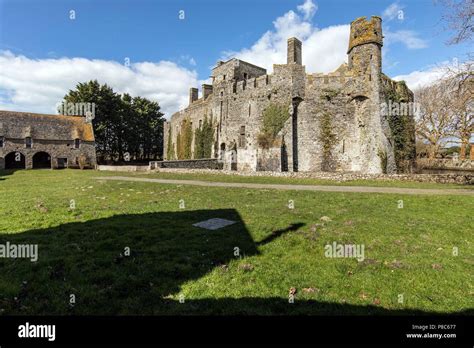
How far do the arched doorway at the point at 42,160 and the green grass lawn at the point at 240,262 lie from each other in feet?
131

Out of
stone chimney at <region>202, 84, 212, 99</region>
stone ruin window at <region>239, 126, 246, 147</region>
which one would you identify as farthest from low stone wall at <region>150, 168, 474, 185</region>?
stone chimney at <region>202, 84, 212, 99</region>

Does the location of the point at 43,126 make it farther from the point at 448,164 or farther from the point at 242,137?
the point at 448,164

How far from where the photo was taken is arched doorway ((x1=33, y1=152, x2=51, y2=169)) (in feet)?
136

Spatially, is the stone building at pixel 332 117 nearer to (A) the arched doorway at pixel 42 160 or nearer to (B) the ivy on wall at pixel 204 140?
(B) the ivy on wall at pixel 204 140

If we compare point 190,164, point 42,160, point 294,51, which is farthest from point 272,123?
point 42,160

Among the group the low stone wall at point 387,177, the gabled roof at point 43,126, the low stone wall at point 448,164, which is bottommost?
the low stone wall at point 387,177

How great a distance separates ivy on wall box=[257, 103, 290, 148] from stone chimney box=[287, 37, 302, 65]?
→ 476 centimetres

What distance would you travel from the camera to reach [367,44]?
23281 millimetres

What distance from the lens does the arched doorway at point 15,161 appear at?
3831 cm

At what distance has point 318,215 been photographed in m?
8.41

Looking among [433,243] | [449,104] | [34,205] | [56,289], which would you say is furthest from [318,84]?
[56,289]

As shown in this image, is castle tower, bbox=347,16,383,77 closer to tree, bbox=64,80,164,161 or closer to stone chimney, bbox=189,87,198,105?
stone chimney, bbox=189,87,198,105

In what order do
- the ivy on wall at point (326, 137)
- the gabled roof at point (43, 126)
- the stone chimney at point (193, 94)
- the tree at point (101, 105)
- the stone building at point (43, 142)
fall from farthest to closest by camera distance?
the tree at point (101, 105), the stone chimney at point (193, 94), the gabled roof at point (43, 126), the stone building at point (43, 142), the ivy on wall at point (326, 137)

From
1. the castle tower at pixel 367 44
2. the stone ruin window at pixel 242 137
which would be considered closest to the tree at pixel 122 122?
the stone ruin window at pixel 242 137
